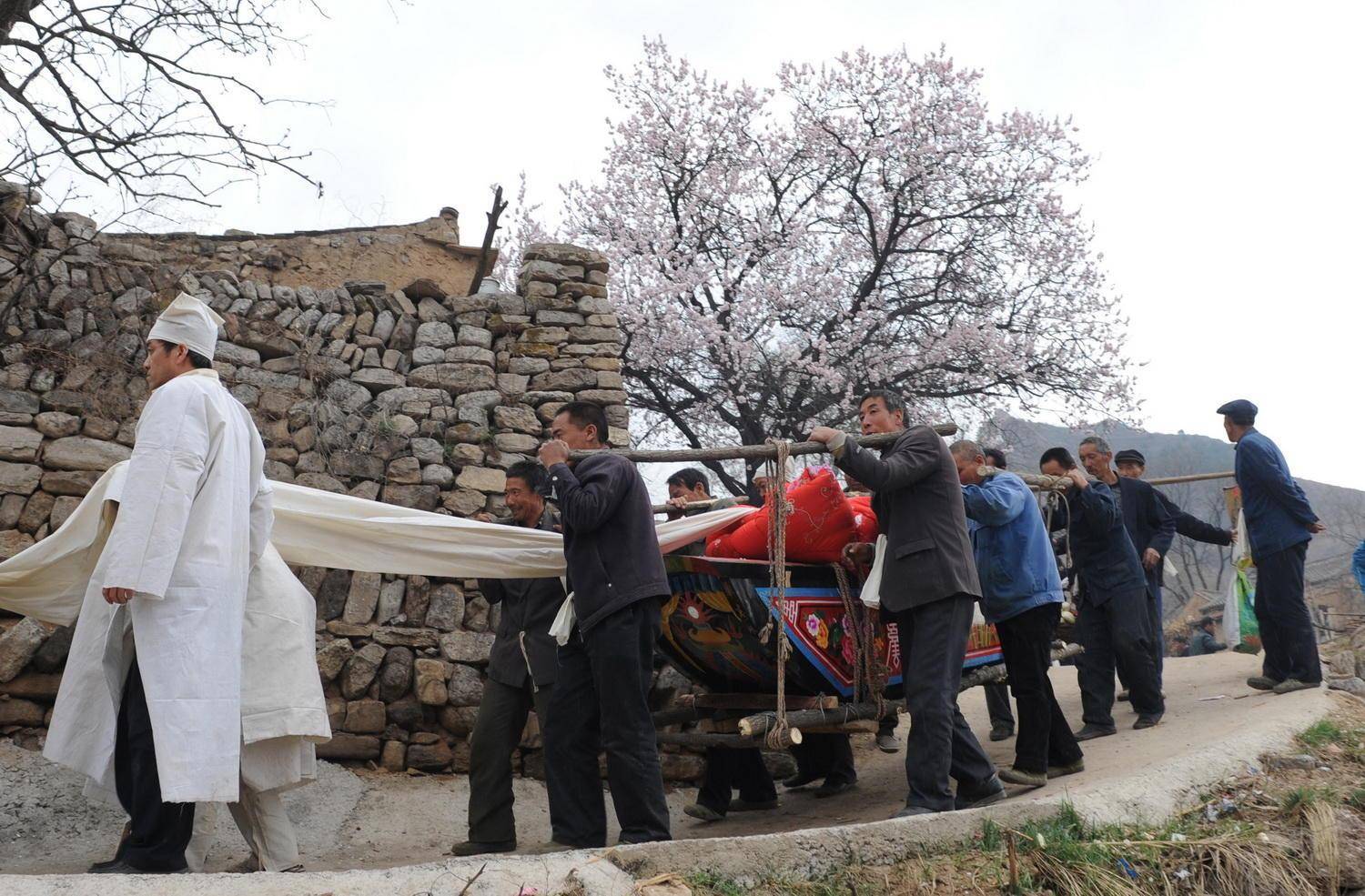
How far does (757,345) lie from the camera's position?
498 inches

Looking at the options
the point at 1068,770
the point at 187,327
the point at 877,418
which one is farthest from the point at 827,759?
the point at 187,327

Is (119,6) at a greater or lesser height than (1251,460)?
greater

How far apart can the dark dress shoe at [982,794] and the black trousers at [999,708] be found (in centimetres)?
221

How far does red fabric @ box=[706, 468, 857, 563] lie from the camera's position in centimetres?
473

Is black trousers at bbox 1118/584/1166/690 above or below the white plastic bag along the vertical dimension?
below

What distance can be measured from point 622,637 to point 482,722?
104 centimetres

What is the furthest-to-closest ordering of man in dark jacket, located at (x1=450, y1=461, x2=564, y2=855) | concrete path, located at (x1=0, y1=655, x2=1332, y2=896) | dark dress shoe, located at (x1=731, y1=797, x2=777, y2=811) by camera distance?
1. dark dress shoe, located at (x1=731, y1=797, x2=777, y2=811)
2. man in dark jacket, located at (x1=450, y1=461, x2=564, y2=855)
3. concrete path, located at (x1=0, y1=655, x2=1332, y2=896)

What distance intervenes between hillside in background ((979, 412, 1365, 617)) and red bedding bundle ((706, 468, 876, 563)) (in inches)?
498

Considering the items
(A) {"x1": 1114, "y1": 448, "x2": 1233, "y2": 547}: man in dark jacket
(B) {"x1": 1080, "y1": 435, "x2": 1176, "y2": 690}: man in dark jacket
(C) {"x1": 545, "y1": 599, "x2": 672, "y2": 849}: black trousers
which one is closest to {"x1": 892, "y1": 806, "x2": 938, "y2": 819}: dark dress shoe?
(C) {"x1": 545, "y1": 599, "x2": 672, "y2": 849}: black trousers

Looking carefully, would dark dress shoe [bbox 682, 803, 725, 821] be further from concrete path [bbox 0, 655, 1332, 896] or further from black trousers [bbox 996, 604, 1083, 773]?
black trousers [bbox 996, 604, 1083, 773]

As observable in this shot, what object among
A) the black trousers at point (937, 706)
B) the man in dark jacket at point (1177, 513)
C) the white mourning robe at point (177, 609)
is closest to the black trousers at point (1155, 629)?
the man in dark jacket at point (1177, 513)

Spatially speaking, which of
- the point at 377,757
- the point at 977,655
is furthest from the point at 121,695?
the point at 977,655

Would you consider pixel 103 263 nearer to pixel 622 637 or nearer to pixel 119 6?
pixel 119 6

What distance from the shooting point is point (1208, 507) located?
31484 mm
